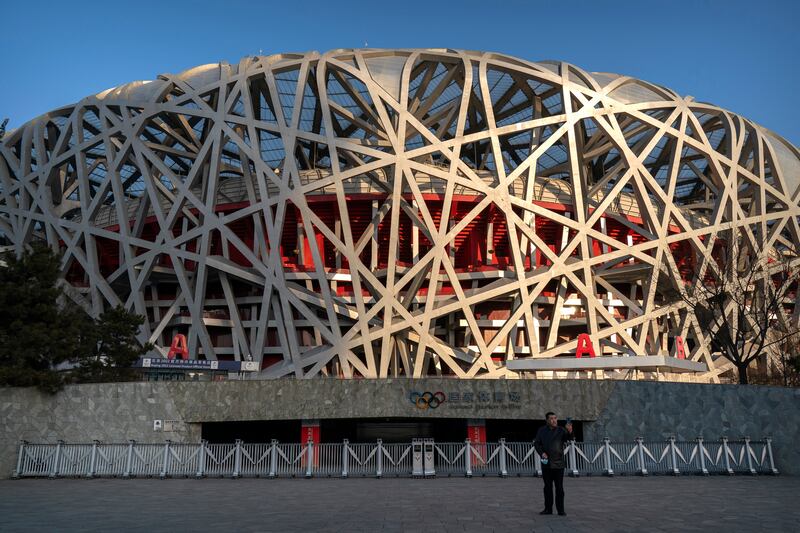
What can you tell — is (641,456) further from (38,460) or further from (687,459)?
(38,460)

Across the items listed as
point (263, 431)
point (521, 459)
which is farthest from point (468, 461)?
point (263, 431)

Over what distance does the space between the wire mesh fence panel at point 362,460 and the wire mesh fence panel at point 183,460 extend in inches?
171

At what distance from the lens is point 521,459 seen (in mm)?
18016

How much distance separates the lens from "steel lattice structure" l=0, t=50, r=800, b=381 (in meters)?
30.4

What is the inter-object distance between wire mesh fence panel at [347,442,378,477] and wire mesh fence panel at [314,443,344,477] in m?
0.31

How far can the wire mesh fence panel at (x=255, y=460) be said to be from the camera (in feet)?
58.2

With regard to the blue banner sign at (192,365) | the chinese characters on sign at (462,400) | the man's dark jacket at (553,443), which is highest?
the blue banner sign at (192,365)

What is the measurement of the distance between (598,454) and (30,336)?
57.3 feet

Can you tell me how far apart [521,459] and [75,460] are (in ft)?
42.5

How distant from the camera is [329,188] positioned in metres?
34.4

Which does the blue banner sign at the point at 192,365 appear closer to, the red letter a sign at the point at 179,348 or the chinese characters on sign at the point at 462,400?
the red letter a sign at the point at 179,348

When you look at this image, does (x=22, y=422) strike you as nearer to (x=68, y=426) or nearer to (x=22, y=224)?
(x=68, y=426)

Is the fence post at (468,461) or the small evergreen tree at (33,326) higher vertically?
the small evergreen tree at (33,326)

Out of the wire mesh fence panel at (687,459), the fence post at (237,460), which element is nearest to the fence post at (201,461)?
the fence post at (237,460)
